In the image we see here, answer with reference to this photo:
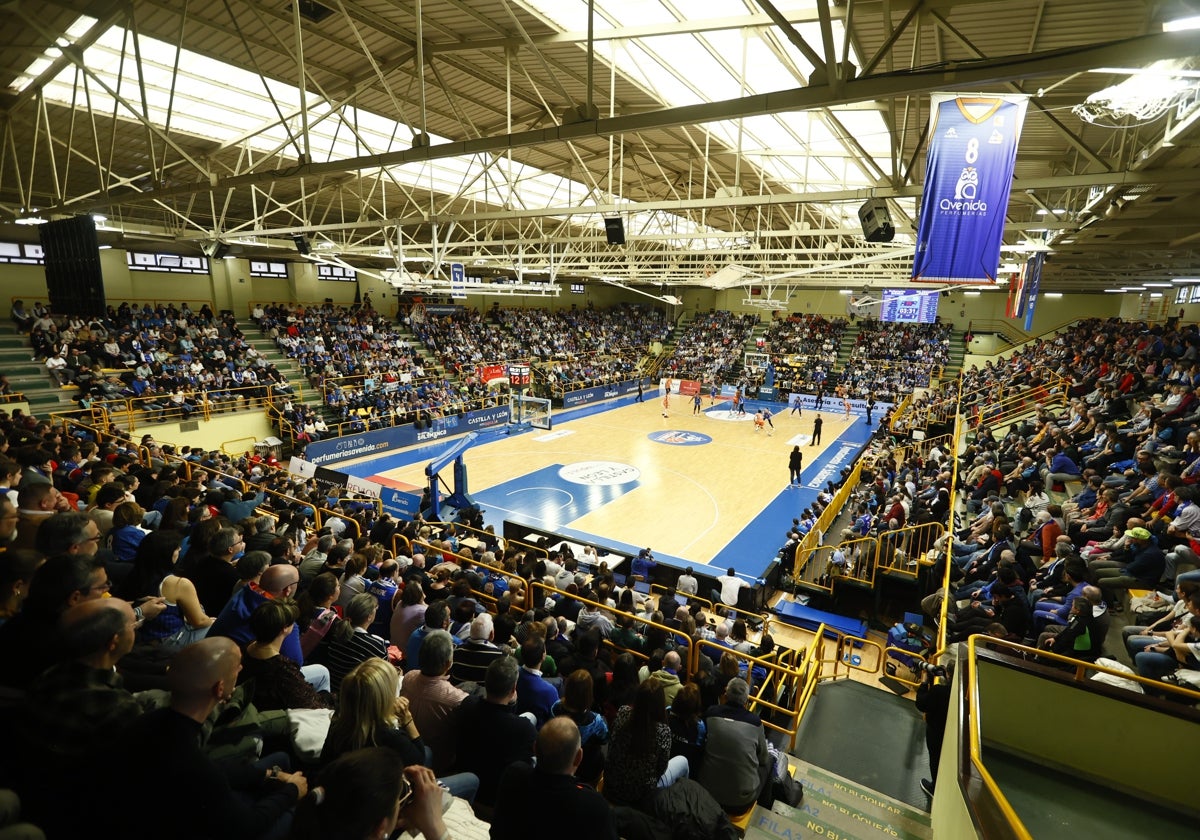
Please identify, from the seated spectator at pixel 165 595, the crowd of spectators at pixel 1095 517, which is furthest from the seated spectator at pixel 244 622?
the crowd of spectators at pixel 1095 517

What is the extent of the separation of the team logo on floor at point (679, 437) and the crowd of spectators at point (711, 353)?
13071 mm

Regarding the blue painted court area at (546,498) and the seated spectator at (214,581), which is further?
the blue painted court area at (546,498)

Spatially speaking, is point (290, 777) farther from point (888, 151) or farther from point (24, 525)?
point (888, 151)

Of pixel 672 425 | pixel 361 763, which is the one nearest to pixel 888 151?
pixel 361 763

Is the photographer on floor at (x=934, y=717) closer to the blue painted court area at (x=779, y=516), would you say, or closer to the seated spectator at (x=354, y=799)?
the seated spectator at (x=354, y=799)

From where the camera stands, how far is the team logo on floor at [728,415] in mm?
31616

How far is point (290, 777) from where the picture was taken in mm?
2500

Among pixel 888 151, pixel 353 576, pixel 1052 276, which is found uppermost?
pixel 888 151

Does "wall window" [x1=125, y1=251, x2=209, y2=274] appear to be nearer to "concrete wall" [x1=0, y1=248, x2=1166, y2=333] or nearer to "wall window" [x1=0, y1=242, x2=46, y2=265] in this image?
"concrete wall" [x1=0, y1=248, x2=1166, y2=333]

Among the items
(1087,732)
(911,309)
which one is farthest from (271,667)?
(911,309)

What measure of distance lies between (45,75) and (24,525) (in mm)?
9876

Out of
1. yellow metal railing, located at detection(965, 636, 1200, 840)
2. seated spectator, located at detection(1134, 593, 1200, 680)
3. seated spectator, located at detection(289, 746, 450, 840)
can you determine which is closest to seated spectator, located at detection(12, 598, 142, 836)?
seated spectator, located at detection(289, 746, 450, 840)

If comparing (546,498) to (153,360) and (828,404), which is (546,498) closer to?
(153,360)

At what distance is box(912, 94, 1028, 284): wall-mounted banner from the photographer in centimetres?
626
